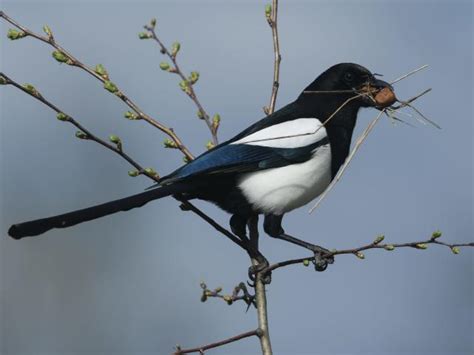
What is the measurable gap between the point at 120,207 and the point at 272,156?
678 millimetres

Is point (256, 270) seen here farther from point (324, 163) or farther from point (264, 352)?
point (324, 163)

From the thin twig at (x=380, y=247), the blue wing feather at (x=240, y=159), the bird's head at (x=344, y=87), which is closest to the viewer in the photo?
the thin twig at (x=380, y=247)

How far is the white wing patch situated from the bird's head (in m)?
0.16

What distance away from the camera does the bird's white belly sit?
2.79 m

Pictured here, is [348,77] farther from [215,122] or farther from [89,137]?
[89,137]

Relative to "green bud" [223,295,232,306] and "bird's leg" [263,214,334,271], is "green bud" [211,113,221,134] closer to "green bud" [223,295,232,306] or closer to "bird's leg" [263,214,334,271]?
"bird's leg" [263,214,334,271]

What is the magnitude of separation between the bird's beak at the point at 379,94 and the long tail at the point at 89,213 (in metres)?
0.76

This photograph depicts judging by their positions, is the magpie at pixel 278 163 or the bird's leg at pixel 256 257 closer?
the bird's leg at pixel 256 257

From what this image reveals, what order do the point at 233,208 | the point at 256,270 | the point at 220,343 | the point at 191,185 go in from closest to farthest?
1. the point at 220,343
2. the point at 256,270
3. the point at 191,185
4. the point at 233,208

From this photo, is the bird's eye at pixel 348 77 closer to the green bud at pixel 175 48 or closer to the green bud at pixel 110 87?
the green bud at pixel 175 48

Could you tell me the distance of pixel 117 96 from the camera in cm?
238

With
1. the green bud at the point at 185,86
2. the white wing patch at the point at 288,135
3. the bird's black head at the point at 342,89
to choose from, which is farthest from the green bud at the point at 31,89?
the bird's black head at the point at 342,89

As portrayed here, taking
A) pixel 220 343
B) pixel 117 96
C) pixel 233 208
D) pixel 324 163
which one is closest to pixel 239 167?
pixel 233 208

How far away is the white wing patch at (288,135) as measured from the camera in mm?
2818
